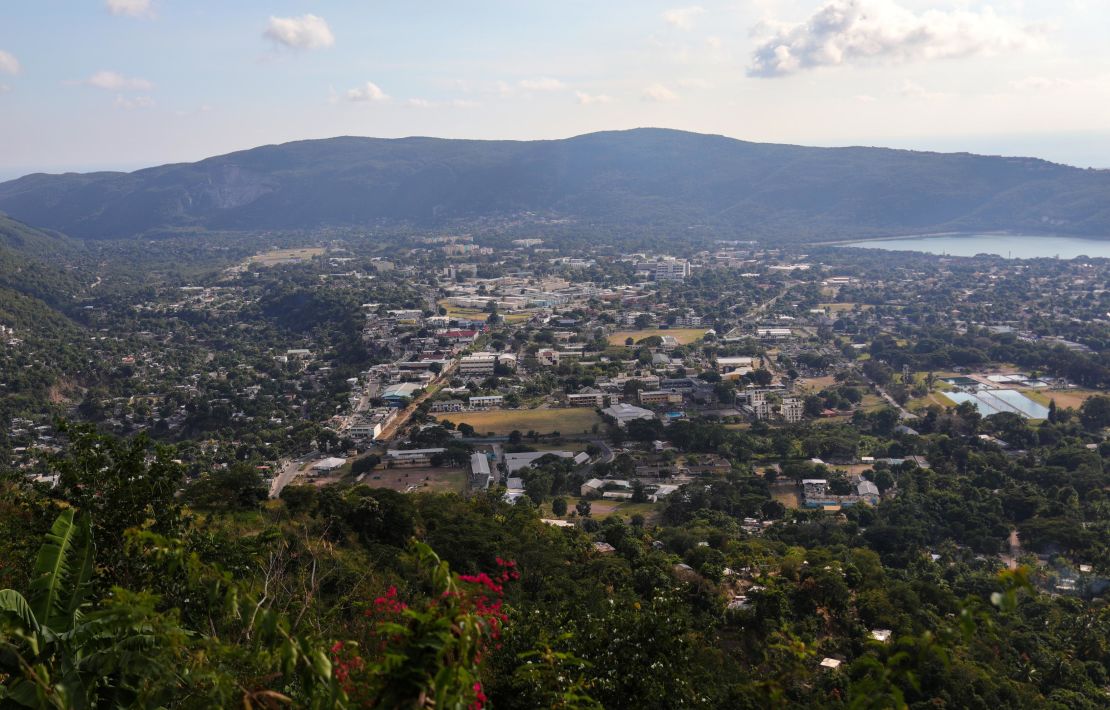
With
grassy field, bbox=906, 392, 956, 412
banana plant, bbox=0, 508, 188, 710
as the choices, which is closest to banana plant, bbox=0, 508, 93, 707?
banana plant, bbox=0, 508, 188, 710

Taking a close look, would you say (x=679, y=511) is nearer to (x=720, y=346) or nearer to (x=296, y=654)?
(x=296, y=654)

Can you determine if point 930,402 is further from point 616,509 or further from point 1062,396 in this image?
point 616,509

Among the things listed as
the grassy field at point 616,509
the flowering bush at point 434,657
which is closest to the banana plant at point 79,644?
the flowering bush at point 434,657

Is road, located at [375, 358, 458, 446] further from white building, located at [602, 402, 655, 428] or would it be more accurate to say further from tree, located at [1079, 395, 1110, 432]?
tree, located at [1079, 395, 1110, 432]

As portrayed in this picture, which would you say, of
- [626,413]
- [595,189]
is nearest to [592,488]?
[626,413]

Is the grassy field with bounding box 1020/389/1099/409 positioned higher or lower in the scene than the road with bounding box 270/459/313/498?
higher

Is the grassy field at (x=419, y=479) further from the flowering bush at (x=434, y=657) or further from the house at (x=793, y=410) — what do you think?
the flowering bush at (x=434, y=657)

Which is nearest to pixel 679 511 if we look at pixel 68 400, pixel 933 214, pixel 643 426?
pixel 643 426
